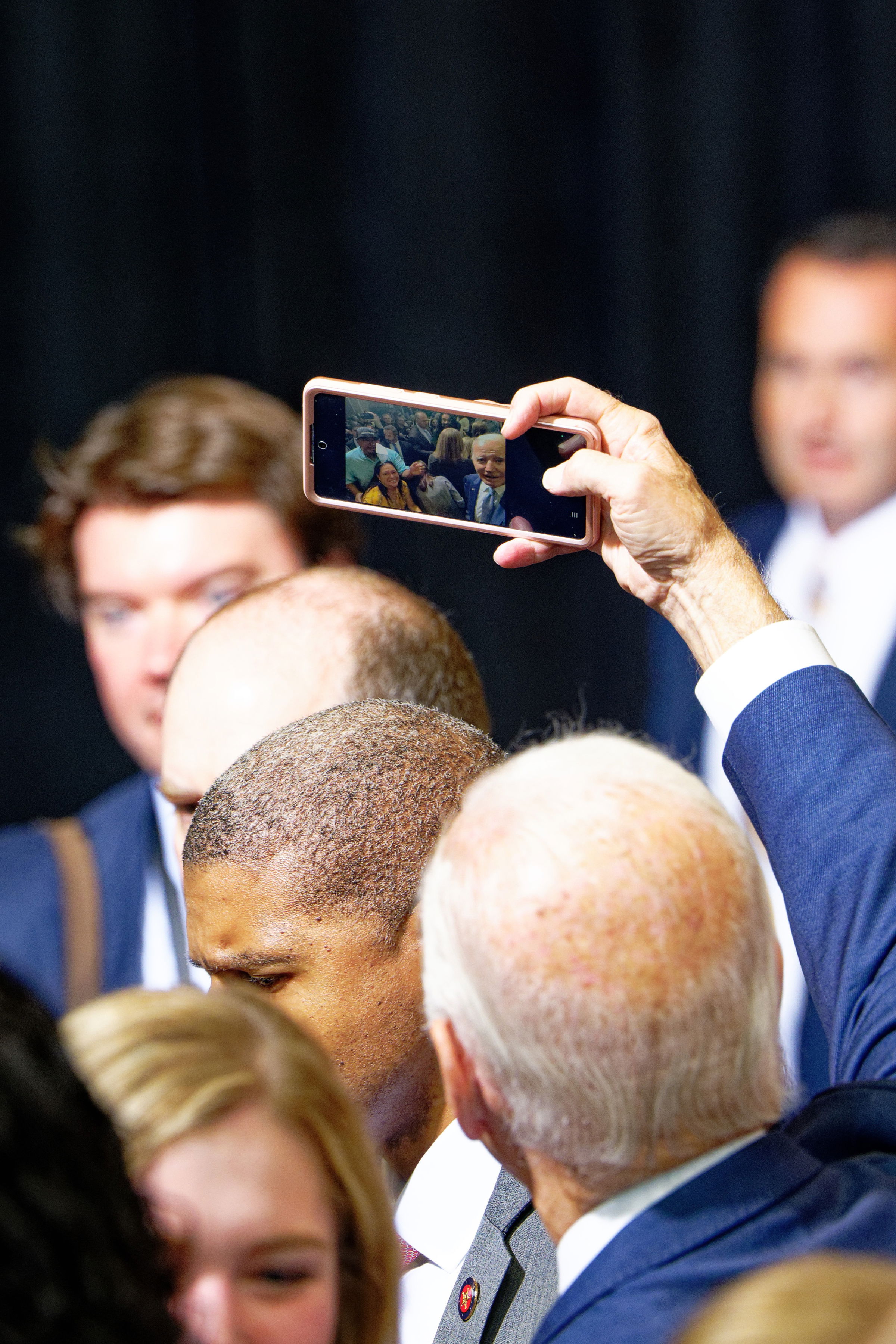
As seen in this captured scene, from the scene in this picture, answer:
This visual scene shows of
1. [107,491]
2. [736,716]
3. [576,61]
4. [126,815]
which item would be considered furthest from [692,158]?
[736,716]

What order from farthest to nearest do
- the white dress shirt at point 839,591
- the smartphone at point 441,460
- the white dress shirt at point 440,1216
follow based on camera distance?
the white dress shirt at point 839,591, the smartphone at point 441,460, the white dress shirt at point 440,1216

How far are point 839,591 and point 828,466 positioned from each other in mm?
261

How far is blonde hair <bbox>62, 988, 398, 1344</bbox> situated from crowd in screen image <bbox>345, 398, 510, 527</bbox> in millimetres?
599

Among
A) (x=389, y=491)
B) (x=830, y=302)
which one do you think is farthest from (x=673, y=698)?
(x=389, y=491)

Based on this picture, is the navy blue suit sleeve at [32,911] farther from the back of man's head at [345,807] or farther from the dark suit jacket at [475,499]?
the dark suit jacket at [475,499]

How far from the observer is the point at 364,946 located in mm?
1246

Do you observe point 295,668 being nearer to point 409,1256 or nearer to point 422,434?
point 422,434

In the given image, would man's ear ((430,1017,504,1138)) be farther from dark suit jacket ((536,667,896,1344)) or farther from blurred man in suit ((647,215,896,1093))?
blurred man in suit ((647,215,896,1093))

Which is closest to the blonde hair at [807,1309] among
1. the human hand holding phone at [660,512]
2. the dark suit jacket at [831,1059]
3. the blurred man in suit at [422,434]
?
the dark suit jacket at [831,1059]

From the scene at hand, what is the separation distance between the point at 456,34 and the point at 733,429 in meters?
1.19

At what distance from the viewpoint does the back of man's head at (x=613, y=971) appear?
2.89ft

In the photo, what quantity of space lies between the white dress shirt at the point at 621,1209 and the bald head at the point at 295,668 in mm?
733

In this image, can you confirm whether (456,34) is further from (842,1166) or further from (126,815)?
(842,1166)

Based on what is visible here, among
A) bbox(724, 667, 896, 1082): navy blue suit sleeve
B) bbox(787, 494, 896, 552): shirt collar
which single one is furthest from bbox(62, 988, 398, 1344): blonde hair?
bbox(787, 494, 896, 552): shirt collar
